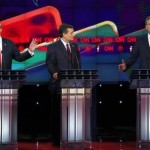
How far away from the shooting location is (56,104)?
8477 millimetres

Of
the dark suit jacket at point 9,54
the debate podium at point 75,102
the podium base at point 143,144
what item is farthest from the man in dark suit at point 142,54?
the dark suit jacket at point 9,54

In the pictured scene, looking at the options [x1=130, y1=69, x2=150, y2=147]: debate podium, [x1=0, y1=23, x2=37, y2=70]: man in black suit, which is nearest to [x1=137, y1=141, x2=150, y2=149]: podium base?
[x1=130, y1=69, x2=150, y2=147]: debate podium

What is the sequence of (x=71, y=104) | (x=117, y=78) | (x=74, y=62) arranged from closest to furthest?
(x=71, y=104), (x=74, y=62), (x=117, y=78)

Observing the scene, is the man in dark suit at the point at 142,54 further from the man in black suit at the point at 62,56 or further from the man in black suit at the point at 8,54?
the man in black suit at the point at 8,54

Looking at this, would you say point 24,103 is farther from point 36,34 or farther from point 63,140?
point 63,140

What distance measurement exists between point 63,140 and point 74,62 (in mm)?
1358

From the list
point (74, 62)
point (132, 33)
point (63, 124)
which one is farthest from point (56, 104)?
point (132, 33)

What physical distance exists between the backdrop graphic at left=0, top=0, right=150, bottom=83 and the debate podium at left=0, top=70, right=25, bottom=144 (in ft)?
8.36

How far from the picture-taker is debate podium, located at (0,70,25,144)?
22.6 feet

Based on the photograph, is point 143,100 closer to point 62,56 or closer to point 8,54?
point 62,56

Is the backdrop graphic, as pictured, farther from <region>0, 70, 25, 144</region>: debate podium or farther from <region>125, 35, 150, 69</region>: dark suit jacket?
<region>0, 70, 25, 144</region>: debate podium

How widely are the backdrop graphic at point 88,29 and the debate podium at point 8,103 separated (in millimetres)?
2547

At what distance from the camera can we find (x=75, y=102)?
23.2ft

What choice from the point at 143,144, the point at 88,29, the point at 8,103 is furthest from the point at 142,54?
the point at 8,103
